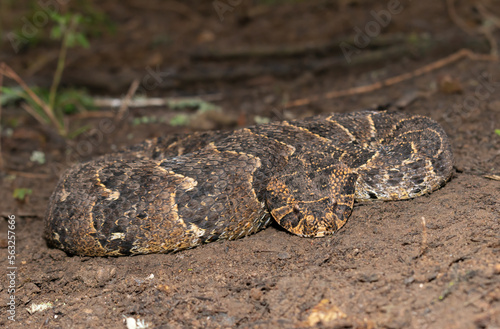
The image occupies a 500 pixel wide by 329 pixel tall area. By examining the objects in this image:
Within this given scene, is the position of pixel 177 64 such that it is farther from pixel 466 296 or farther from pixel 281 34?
pixel 466 296

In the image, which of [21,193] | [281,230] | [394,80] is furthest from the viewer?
[394,80]

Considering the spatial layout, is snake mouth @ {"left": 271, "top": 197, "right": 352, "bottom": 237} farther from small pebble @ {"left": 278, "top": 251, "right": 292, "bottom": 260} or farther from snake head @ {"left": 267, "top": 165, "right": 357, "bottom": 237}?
small pebble @ {"left": 278, "top": 251, "right": 292, "bottom": 260}

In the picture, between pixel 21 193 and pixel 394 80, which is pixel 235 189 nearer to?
pixel 21 193

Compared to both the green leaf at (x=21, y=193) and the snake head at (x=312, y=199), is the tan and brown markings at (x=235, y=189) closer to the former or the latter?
the snake head at (x=312, y=199)

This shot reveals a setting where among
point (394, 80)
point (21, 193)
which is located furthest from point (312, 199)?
point (394, 80)

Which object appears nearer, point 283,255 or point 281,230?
point 283,255

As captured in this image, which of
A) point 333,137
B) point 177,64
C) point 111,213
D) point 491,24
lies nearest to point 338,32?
point 491,24
